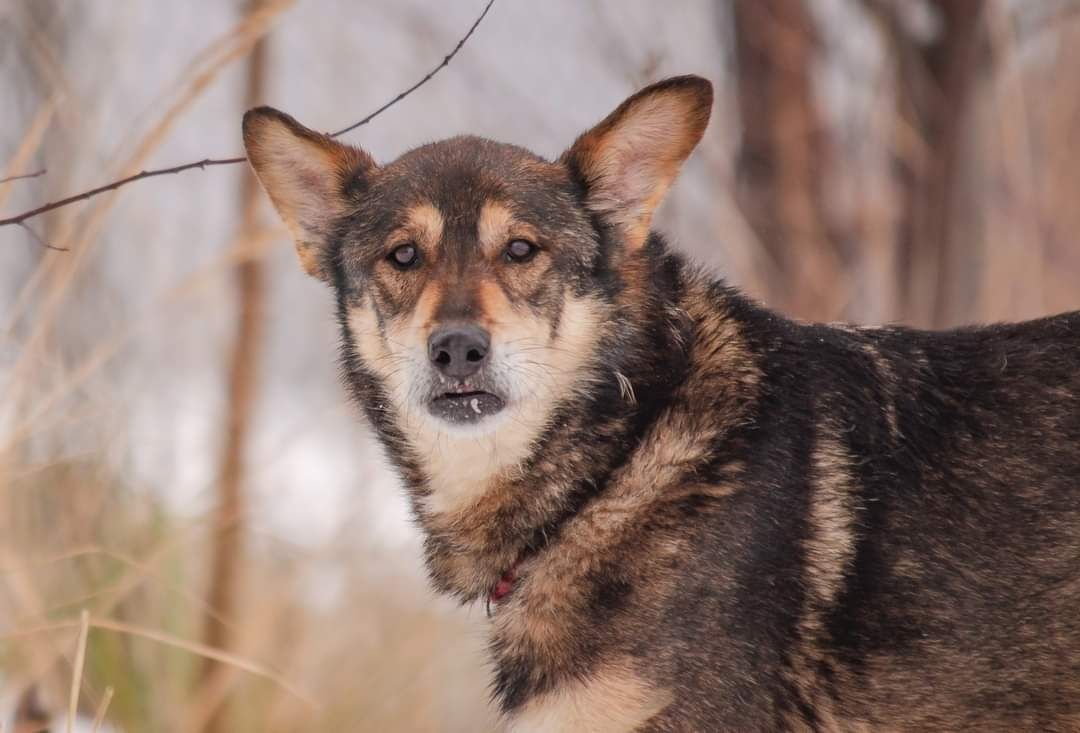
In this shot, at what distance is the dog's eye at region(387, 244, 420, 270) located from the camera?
3.38 metres

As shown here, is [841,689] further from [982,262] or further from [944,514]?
[982,262]

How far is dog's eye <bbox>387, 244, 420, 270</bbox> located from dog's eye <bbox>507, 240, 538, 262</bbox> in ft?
0.77

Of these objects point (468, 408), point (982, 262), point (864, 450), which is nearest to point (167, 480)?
point (468, 408)

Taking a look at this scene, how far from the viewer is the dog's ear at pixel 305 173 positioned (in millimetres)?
3520

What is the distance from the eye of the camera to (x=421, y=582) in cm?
632

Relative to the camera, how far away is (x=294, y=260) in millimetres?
7984

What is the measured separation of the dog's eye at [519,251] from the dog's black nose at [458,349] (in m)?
0.27

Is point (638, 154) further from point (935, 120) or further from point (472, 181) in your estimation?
point (935, 120)

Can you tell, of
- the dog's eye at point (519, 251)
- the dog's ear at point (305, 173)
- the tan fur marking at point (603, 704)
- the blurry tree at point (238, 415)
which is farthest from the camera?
the blurry tree at point (238, 415)

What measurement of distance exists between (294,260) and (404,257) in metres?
4.74

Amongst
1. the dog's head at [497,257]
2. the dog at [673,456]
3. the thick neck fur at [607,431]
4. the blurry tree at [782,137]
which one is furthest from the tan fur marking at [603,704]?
the blurry tree at [782,137]

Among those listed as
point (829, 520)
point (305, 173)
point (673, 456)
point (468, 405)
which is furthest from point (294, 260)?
point (829, 520)

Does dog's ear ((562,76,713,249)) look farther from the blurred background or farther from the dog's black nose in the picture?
the blurred background

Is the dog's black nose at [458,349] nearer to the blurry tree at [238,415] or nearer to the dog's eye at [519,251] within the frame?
the dog's eye at [519,251]
